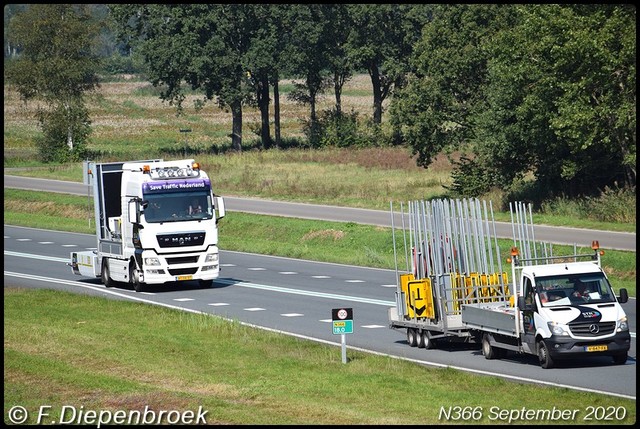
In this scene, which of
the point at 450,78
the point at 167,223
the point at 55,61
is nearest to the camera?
the point at 167,223

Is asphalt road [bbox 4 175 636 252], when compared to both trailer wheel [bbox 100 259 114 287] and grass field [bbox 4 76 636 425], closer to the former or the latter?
grass field [bbox 4 76 636 425]

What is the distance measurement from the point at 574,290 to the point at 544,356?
1.47m

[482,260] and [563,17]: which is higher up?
[563,17]

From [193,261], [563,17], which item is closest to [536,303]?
[193,261]

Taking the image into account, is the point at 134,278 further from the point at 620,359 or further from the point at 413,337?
the point at 620,359

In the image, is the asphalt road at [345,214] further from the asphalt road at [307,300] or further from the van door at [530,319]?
the van door at [530,319]

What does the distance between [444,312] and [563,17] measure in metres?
25.1

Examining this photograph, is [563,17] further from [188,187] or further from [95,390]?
[95,390]

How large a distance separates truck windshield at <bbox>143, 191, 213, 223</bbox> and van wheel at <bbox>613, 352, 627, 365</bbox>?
15.8 metres

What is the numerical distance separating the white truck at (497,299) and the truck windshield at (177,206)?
10.5 metres

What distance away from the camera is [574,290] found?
21672 millimetres

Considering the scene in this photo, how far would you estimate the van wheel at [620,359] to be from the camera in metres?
21.1

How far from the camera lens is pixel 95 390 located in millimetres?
18234

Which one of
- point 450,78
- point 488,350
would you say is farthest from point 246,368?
point 450,78
